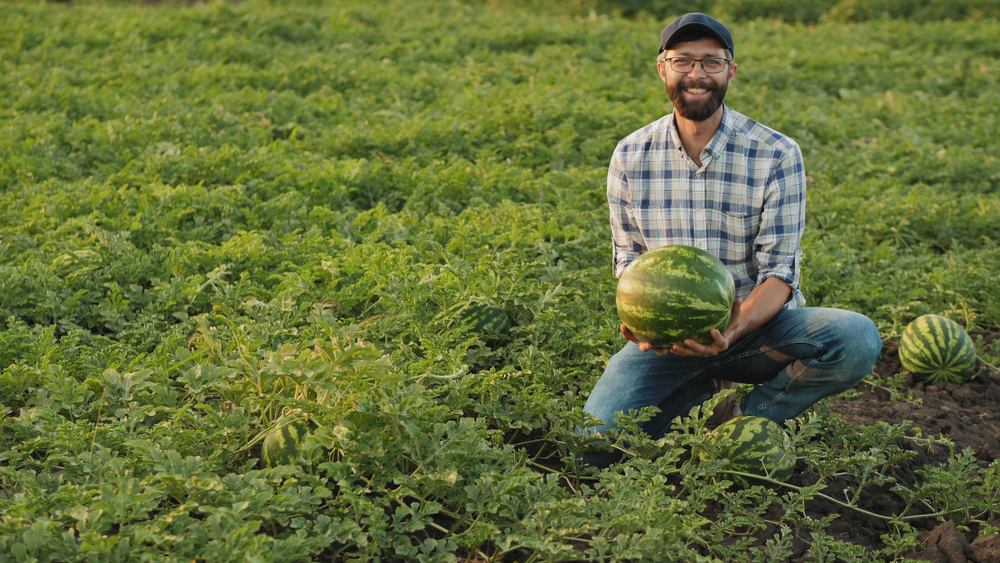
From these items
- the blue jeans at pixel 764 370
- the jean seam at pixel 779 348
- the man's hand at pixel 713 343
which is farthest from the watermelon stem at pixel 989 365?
the man's hand at pixel 713 343

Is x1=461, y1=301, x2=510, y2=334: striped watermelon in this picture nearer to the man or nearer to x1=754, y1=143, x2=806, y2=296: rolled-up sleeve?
the man

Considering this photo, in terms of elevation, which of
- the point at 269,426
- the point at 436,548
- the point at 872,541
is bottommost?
the point at 872,541

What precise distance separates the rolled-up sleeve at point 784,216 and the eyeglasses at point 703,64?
0.46m

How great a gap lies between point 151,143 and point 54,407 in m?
3.74

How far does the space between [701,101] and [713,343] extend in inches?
41.0

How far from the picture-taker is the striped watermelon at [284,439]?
283cm

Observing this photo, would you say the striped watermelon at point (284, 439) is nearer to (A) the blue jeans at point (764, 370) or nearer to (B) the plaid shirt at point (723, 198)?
(A) the blue jeans at point (764, 370)

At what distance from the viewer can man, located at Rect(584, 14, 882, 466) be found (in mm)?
3400

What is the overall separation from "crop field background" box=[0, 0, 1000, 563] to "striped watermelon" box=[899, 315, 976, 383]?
9 centimetres

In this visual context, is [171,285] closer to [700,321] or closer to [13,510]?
[13,510]

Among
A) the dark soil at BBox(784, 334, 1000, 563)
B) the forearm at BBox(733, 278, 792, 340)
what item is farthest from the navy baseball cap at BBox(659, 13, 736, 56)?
the dark soil at BBox(784, 334, 1000, 563)

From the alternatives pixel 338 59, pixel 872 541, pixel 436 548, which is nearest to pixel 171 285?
pixel 436 548

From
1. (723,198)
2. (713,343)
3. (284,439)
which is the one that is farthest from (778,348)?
(284,439)

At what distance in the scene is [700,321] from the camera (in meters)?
3.11
